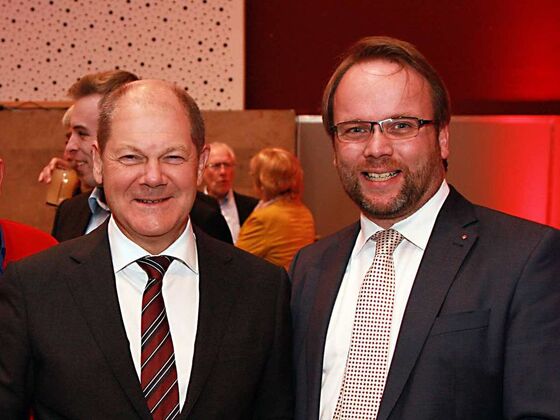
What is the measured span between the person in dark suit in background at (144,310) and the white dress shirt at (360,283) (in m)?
0.11

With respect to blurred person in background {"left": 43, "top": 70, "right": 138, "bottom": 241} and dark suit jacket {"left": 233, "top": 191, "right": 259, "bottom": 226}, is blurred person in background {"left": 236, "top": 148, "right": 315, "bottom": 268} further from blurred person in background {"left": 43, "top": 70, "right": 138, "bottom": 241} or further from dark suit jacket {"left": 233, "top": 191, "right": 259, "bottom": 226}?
blurred person in background {"left": 43, "top": 70, "right": 138, "bottom": 241}

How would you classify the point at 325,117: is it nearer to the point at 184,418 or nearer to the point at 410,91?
the point at 410,91

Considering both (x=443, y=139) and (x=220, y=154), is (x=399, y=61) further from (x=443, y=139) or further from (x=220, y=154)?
(x=220, y=154)

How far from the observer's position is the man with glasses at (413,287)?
5.83ft

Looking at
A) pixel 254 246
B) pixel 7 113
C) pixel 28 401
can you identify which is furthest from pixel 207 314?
pixel 7 113

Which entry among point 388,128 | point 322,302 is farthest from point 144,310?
point 388,128

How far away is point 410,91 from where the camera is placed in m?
2.01

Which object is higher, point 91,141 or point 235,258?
point 91,141

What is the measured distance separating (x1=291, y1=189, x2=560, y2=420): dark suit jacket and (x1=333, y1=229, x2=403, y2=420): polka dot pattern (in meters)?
0.05

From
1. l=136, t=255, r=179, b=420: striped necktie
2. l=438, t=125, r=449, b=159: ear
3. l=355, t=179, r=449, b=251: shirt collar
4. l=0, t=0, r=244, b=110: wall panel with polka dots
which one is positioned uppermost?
l=0, t=0, r=244, b=110: wall panel with polka dots

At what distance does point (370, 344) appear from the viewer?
190 cm

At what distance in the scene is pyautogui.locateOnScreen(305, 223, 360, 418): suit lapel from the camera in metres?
1.95

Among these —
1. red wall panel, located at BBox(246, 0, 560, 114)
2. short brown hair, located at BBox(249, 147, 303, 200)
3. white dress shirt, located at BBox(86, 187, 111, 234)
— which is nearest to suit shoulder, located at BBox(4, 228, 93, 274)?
white dress shirt, located at BBox(86, 187, 111, 234)

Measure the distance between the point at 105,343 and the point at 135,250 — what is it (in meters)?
0.23
